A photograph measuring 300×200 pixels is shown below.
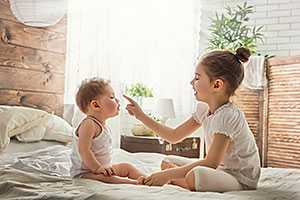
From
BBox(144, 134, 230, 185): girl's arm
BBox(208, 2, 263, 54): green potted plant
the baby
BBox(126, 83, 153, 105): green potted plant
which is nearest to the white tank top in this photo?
the baby

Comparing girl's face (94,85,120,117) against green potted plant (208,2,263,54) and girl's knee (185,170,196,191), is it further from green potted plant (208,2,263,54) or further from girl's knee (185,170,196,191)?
green potted plant (208,2,263,54)

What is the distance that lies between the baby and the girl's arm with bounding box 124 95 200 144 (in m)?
0.07

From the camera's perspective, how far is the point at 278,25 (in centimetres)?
457

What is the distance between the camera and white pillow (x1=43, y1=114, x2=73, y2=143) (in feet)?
9.32

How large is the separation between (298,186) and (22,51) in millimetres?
2108

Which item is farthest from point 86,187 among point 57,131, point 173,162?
point 57,131

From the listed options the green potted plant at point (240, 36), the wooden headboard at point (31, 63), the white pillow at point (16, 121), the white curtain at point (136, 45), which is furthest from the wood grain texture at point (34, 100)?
the green potted plant at point (240, 36)

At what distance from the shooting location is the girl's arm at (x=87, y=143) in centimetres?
178

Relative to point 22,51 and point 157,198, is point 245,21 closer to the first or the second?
point 22,51

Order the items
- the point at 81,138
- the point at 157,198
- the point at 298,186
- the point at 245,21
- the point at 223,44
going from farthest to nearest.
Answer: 1. the point at 245,21
2. the point at 223,44
3. the point at 81,138
4. the point at 298,186
5. the point at 157,198

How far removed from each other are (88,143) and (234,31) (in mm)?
2931

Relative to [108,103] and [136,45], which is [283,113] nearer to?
[136,45]

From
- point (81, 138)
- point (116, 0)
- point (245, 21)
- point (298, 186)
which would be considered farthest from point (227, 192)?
point (245, 21)

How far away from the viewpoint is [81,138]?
72.1 inches
